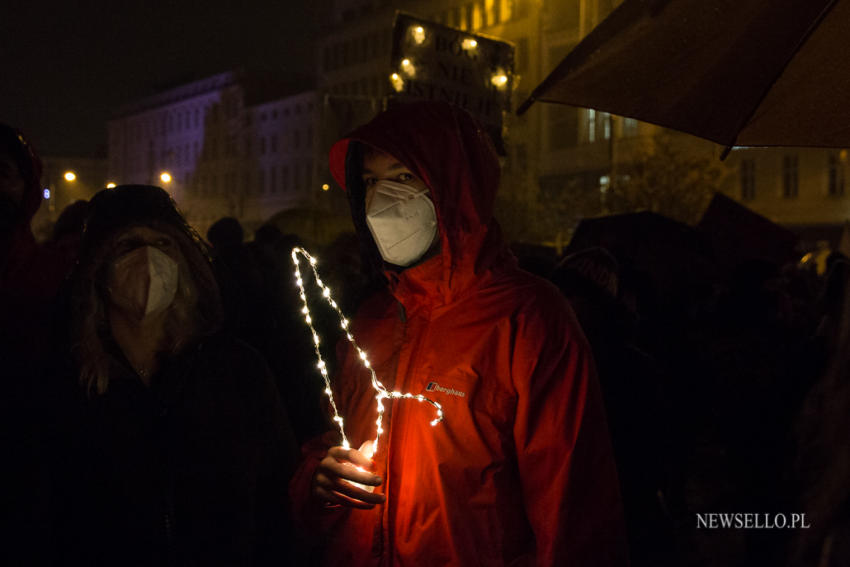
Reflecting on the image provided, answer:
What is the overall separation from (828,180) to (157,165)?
3494 inches

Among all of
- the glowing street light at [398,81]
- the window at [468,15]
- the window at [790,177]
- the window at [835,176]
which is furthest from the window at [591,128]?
the glowing street light at [398,81]

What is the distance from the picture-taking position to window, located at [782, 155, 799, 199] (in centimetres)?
4128

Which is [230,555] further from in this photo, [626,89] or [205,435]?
[626,89]

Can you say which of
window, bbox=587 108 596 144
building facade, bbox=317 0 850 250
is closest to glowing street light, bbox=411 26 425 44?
building facade, bbox=317 0 850 250

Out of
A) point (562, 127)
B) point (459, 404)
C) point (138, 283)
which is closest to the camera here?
point (459, 404)

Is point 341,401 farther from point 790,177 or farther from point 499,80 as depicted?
point 790,177

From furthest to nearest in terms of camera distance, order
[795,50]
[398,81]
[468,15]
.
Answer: [468,15], [398,81], [795,50]

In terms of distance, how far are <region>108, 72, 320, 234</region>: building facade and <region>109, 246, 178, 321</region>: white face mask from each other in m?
72.7

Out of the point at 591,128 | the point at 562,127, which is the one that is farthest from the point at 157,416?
the point at 562,127

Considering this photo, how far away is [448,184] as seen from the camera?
2766 millimetres

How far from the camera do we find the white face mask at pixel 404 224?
9.21 ft

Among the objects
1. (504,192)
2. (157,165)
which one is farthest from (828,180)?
(157,165)

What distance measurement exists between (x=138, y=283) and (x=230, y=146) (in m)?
94.2

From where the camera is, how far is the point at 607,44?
3238mm
